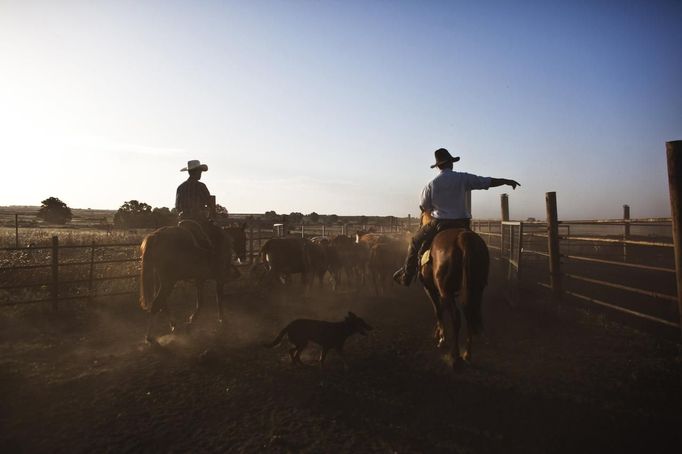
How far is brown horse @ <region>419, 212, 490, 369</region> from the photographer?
4.95 meters

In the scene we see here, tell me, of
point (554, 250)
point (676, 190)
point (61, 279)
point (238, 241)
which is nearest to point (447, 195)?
point (676, 190)

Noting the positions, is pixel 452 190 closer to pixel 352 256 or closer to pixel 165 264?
pixel 165 264

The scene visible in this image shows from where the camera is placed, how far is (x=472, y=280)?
4.95 metres

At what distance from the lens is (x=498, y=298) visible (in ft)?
→ 32.7

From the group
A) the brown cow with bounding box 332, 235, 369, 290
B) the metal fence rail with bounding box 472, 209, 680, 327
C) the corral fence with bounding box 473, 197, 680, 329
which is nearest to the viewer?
the metal fence rail with bounding box 472, 209, 680, 327

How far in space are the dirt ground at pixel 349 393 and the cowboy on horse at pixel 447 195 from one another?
6.22 ft

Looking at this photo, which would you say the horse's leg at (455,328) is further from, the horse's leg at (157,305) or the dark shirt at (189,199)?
the dark shirt at (189,199)

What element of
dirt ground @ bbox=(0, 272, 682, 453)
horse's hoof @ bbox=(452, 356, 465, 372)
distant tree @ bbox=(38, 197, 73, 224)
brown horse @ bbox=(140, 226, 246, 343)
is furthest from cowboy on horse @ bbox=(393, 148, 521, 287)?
distant tree @ bbox=(38, 197, 73, 224)

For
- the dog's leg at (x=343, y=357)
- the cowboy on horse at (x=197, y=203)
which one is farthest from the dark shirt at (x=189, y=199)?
the dog's leg at (x=343, y=357)

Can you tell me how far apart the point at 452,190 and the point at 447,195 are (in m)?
0.10

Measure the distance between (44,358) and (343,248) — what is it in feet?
26.5

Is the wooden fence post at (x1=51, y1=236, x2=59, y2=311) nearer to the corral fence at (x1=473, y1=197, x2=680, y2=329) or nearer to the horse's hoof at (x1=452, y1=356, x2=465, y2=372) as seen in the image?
the horse's hoof at (x1=452, y1=356, x2=465, y2=372)

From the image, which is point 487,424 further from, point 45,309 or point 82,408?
point 45,309

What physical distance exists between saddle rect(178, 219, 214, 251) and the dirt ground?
163cm
